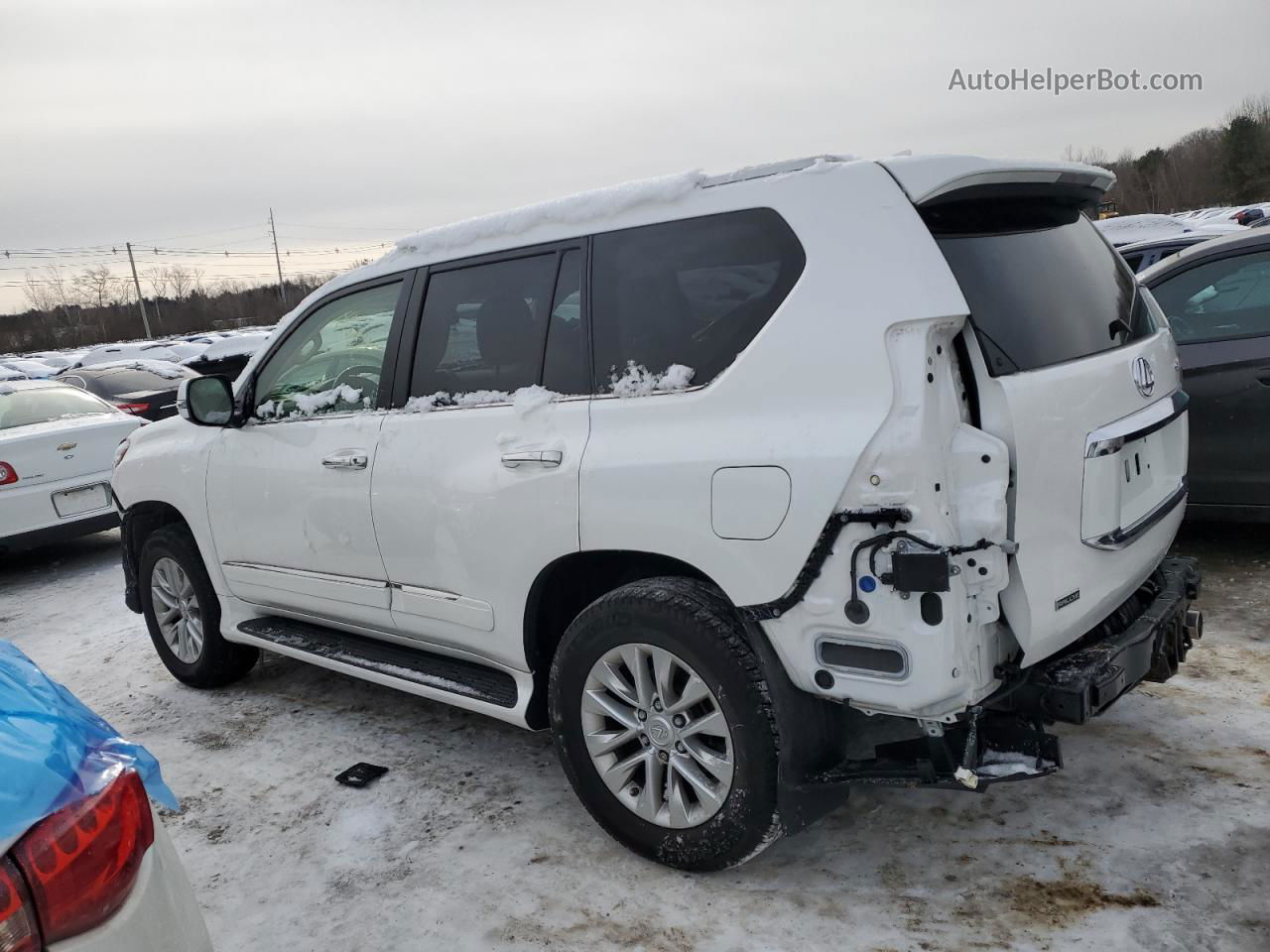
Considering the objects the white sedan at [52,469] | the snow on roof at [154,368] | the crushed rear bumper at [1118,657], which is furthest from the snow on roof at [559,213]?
the snow on roof at [154,368]

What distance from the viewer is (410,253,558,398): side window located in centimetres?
335

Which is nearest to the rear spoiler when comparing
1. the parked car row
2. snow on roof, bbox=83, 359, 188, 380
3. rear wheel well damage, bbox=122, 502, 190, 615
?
rear wheel well damage, bbox=122, 502, 190, 615

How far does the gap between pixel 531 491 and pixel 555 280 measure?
722mm

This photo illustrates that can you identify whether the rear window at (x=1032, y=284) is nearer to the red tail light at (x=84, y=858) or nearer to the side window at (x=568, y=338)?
the side window at (x=568, y=338)

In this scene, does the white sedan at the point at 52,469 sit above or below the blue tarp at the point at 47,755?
below

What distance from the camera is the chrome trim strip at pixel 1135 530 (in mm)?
2686

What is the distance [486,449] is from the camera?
131 inches

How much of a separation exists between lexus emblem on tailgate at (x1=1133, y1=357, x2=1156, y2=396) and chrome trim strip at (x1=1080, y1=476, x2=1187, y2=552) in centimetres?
37

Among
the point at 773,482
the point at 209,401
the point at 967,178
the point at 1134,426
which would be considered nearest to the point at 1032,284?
the point at 967,178

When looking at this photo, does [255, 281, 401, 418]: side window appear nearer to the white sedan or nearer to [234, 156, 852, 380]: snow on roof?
[234, 156, 852, 380]: snow on roof

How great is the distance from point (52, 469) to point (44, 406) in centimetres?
117

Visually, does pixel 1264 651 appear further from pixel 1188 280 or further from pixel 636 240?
pixel 636 240

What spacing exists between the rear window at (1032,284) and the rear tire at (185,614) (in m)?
3.87

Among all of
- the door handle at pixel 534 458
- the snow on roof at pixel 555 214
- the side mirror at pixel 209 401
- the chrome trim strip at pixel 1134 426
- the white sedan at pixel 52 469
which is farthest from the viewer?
the white sedan at pixel 52 469
